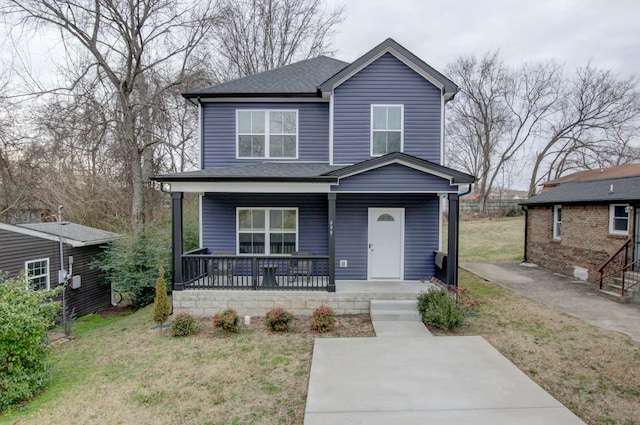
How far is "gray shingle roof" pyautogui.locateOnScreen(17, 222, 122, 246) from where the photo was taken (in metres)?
11.7

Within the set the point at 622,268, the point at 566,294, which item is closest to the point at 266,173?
the point at 566,294

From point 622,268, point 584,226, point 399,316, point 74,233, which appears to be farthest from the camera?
point 74,233

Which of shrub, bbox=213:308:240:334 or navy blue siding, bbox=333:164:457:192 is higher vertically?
navy blue siding, bbox=333:164:457:192

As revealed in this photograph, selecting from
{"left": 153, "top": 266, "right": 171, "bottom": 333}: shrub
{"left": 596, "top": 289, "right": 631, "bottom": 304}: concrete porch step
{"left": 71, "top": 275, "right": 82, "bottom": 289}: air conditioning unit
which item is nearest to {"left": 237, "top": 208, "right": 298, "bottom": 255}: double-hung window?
{"left": 153, "top": 266, "right": 171, "bottom": 333}: shrub

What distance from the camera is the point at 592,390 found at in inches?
190

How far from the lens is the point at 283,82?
35.1ft

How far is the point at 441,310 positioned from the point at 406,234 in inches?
116

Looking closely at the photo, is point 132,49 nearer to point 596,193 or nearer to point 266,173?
point 266,173

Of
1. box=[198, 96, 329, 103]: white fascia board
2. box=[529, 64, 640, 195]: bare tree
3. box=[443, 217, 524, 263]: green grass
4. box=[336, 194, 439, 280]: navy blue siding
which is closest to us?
box=[336, 194, 439, 280]: navy blue siding

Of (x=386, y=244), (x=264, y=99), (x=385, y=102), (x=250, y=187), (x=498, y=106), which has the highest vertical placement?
(x=498, y=106)

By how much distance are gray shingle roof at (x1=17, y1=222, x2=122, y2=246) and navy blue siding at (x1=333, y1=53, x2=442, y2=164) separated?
973cm

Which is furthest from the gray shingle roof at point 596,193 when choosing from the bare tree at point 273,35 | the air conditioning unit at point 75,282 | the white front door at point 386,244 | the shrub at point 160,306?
the air conditioning unit at point 75,282

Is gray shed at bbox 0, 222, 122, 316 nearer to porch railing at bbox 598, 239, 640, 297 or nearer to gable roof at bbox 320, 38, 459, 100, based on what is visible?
gable roof at bbox 320, 38, 459, 100

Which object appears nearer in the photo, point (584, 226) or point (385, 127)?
point (385, 127)
